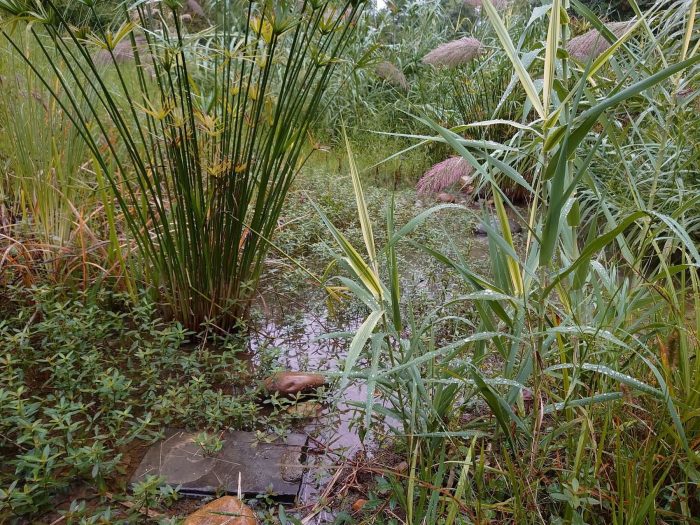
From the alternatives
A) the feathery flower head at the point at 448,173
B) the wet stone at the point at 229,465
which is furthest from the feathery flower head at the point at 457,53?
the wet stone at the point at 229,465

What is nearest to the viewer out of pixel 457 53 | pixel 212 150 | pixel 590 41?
pixel 212 150

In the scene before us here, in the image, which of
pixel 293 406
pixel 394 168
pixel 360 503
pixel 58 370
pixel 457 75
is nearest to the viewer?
pixel 360 503

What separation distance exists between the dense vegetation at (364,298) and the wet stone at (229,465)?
51mm

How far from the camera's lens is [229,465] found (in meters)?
1.43

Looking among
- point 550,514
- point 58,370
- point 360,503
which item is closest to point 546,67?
point 550,514

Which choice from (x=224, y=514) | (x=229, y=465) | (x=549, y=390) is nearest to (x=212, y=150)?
(x=229, y=465)

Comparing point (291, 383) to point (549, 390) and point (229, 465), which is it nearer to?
point (229, 465)

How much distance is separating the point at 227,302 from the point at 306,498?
85 cm

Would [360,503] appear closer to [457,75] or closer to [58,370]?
[58,370]

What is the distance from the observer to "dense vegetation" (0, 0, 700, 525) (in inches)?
44.6

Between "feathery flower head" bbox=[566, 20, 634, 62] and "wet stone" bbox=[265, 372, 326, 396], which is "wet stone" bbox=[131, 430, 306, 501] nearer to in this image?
"wet stone" bbox=[265, 372, 326, 396]

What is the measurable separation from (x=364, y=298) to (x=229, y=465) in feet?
1.89

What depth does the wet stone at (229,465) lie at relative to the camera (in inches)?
53.6

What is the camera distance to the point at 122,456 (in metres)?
1.41
